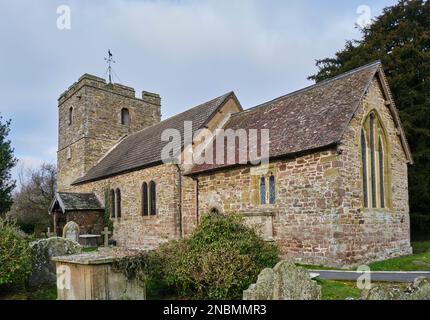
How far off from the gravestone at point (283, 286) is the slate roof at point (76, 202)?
18980 mm

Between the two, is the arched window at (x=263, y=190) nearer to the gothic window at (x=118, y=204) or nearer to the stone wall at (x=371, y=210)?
the stone wall at (x=371, y=210)

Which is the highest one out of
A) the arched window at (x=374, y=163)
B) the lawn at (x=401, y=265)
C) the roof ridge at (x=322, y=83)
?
the roof ridge at (x=322, y=83)

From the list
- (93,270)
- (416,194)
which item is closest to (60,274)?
(93,270)

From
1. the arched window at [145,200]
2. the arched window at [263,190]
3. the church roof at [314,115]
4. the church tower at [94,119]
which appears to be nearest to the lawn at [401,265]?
the arched window at [263,190]

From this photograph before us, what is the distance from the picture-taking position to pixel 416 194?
21.1 metres

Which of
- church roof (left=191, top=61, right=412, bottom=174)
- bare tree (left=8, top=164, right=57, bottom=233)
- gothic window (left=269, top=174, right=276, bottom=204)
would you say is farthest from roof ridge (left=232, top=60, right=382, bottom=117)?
bare tree (left=8, top=164, right=57, bottom=233)

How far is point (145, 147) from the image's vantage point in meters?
23.1

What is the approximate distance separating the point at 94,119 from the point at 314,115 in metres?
20.5

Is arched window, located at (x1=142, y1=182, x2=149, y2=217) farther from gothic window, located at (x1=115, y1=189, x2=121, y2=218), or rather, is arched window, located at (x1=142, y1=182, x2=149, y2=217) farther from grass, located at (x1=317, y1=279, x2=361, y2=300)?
grass, located at (x1=317, y1=279, x2=361, y2=300)

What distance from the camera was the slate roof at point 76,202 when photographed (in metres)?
22.9
